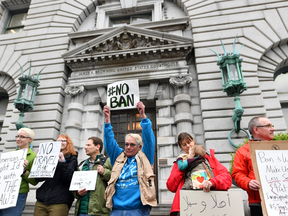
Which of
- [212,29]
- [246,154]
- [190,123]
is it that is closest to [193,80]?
[190,123]

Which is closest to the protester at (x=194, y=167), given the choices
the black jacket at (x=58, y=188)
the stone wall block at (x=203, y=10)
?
the black jacket at (x=58, y=188)

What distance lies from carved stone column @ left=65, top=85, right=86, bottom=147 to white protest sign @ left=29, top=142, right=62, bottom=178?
4866mm

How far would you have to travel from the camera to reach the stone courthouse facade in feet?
26.4

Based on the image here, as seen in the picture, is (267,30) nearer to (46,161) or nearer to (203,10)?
(203,10)

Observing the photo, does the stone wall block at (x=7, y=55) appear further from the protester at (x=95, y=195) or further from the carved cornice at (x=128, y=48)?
the protester at (x=95, y=195)

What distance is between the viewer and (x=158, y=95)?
9148mm

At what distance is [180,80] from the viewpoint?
8.77 metres

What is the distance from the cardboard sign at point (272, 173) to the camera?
98.7 inches

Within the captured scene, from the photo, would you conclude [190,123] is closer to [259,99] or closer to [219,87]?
[219,87]

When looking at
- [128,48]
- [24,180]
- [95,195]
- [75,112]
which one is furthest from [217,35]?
[24,180]

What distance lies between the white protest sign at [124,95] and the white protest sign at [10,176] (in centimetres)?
191

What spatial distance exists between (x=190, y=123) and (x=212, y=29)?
4.70 m

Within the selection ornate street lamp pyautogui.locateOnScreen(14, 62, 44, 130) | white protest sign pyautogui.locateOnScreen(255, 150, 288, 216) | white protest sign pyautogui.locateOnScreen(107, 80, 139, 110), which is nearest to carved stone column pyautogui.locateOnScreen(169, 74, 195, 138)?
white protest sign pyautogui.locateOnScreen(107, 80, 139, 110)

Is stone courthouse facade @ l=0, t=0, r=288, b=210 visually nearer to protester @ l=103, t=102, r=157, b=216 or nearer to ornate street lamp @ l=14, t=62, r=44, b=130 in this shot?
ornate street lamp @ l=14, t=62, r=44, b=130
